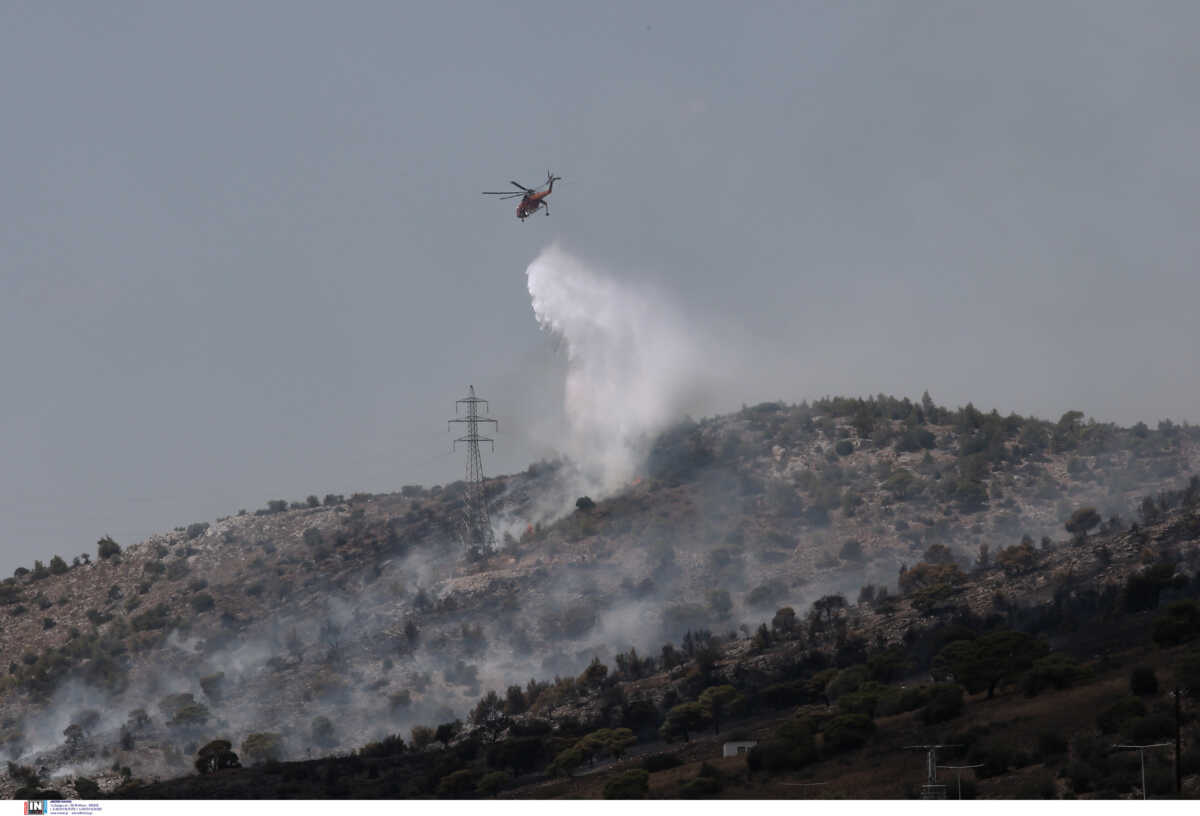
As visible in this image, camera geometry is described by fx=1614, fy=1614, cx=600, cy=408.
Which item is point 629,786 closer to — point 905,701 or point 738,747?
point 738,747

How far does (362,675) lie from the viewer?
18350 centimetres

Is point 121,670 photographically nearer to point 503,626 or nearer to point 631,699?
point 503,626

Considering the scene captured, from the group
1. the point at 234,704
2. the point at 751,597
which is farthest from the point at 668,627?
the point at 234,704

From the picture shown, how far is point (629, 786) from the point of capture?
4257 inches

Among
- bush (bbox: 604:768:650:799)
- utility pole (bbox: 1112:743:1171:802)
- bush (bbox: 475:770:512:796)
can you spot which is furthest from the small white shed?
utility pole (bbox: 1112:743:1171:802)

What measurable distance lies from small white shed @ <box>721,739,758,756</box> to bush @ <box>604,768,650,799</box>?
9.67 metres

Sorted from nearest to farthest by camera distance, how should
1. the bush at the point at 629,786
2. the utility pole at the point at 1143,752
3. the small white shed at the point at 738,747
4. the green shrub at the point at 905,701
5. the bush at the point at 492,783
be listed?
the utility pole at the point at 1143,752, the bush at the point at 629,786, the small white shed at the point at 738,747, the green shrub at the point at 905,701, the bush at the point at 492,783

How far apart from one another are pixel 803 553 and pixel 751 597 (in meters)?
13.9

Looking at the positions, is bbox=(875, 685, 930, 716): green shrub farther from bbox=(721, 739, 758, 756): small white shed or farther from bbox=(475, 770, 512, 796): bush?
bbox=(475, 770, 512, 796): bush

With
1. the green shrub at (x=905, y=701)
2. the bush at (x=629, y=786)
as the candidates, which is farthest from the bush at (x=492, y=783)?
the green shrub at (x=905, y=701)

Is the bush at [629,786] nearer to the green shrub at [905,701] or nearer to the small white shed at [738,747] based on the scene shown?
the small white shed at [738,747]

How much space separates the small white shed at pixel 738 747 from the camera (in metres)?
119

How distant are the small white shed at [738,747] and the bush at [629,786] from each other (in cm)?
967
